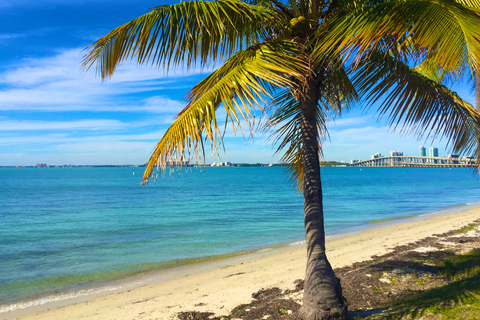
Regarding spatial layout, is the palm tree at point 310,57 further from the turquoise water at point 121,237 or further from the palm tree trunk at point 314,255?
the turquoise water at point 121,237

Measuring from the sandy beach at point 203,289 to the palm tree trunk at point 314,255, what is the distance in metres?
2.33

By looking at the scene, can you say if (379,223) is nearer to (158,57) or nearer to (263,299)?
(263,299)

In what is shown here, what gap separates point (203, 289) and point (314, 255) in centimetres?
509

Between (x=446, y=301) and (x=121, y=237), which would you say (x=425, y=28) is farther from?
(x=121, y=237)

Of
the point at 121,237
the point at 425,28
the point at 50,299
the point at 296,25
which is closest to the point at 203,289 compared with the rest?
the point at 50,299

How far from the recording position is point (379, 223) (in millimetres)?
20172

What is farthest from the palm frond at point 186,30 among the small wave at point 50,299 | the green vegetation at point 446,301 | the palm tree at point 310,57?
the small wave at point 50,299

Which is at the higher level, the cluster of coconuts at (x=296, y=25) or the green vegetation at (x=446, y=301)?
the cluster of coconuts at (x=296, y=25)

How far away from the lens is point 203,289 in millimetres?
8695

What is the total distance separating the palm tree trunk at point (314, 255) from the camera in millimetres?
4258

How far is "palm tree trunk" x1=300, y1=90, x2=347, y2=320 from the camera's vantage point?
14.0 feet

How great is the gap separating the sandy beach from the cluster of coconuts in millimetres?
4662

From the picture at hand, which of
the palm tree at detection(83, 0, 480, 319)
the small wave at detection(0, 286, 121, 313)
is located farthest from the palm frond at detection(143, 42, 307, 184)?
the small wave at detection(0, 286, 121, 313)

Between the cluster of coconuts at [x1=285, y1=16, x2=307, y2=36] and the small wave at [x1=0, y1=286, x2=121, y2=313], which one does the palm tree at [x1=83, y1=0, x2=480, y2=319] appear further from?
the small wave at [x1=0, y1=286, x2=121, y2=313]
